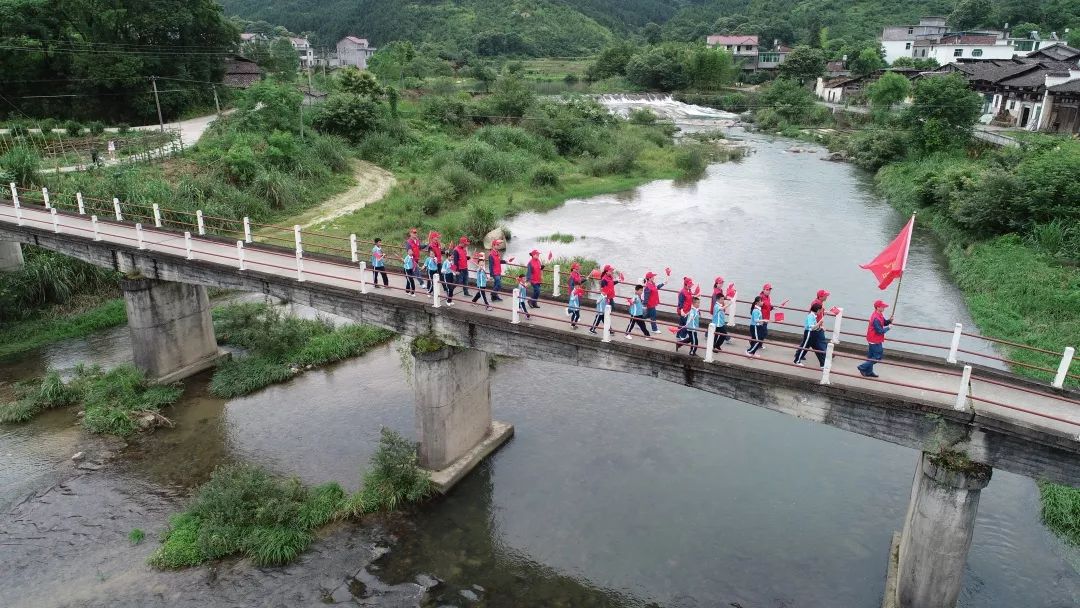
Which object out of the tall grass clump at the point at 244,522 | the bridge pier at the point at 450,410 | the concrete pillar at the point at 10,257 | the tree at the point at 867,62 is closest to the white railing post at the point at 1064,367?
the bridge pier at the point at 450,410

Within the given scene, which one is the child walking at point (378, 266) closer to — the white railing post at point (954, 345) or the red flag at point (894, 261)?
the red flag at point (894, 261)

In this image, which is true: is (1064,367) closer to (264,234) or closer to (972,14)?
(264,234)

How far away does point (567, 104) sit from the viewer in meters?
77.5

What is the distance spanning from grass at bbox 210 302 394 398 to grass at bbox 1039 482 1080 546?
22270 mm

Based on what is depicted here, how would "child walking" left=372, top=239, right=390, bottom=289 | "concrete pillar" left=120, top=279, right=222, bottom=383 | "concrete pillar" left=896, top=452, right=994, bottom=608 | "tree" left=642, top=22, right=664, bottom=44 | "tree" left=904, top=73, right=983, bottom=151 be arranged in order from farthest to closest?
1. "tree" left=642, top=22, right=664, bottom=44
2. "tree" left=904, top=73, right=983, bottom=151
3. "concrete pillar" left=120, top=279, right=222, bottom=383
4. "child walking" left=372, top=239, right=390, bottom=289
5. "concrete pillar" left=896, top=452, right=994, bottom=608

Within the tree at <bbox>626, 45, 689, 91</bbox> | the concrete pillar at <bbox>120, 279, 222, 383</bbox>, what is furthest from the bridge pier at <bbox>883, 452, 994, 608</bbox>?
the tree at <bbox>626, 45, 689, 91</bbox>

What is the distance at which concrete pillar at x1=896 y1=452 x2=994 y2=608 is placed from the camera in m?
12.4

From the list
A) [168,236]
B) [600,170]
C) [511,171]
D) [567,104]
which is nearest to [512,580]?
[168,236]

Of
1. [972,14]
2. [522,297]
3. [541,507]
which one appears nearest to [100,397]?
[541,507]

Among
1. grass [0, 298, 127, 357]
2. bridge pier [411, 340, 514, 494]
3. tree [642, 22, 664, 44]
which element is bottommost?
grass [0, 298, 127, 357]

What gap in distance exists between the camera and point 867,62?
347 feet

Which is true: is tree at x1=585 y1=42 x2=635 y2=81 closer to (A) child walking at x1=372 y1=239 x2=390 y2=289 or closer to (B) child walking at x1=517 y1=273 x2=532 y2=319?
(A) child walking at x1=372 y1=239 x2=390 y2=289

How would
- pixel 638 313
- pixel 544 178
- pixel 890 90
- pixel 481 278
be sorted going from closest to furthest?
pixel 638 313
pixel 481 278
pixel 544 178
pixel 890 90

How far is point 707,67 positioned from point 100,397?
10851cm
